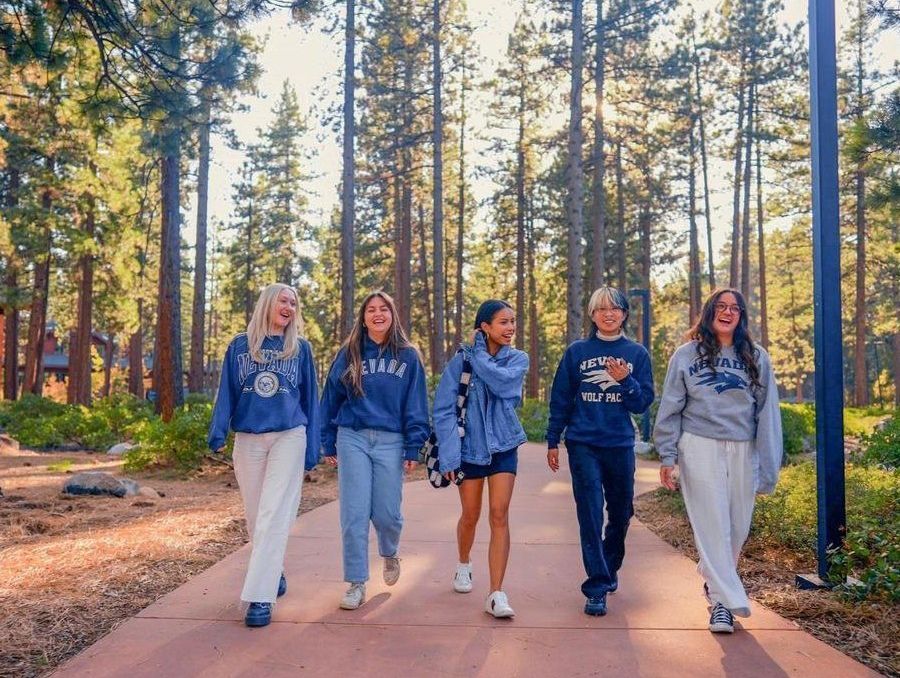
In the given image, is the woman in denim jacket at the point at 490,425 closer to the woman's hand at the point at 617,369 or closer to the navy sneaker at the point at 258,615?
the woman's hand at the point at 617,369

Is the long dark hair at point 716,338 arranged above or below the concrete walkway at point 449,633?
above

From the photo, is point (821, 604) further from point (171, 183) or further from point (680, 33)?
point (680, 33)

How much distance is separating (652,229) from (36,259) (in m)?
26.5

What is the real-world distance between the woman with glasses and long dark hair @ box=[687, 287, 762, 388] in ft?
1.28

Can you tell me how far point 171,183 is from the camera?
17812 mm

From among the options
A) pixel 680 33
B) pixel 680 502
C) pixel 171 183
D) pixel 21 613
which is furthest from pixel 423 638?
pixel 680 33

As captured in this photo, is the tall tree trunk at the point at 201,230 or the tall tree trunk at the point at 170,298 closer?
the tall tree trunk at the point at 170,298

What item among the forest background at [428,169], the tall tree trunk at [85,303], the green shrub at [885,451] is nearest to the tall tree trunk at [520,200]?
the forest background at [428,169]

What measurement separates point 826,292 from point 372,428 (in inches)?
125

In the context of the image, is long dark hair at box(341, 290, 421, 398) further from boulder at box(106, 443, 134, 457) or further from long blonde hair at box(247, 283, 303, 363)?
boulder at box(106, 443, 134, 457)

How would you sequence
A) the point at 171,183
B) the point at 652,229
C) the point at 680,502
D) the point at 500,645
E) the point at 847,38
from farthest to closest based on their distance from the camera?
the point at 652,229
the point at 847,38
the point at 171,183
the point at 680,502
the point at 500,645

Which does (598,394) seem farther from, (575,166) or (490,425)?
(575,166)

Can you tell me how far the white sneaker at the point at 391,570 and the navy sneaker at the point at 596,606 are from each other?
1278mm

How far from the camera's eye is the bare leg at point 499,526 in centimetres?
493
